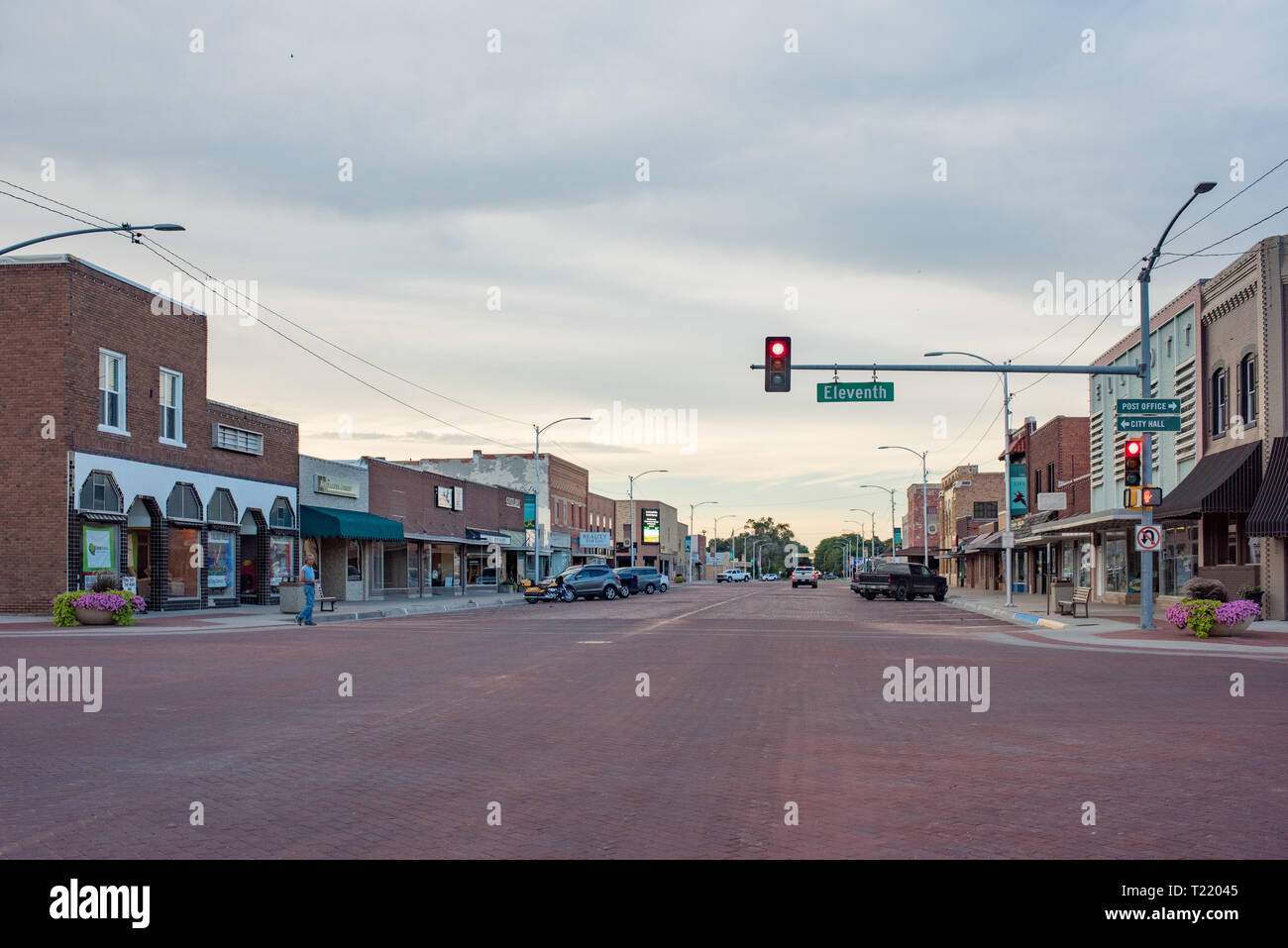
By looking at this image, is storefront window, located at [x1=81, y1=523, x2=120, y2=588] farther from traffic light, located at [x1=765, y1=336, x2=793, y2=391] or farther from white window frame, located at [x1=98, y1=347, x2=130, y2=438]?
traffic light, located at [x1=765, y1=336, x2=793, y2=391]

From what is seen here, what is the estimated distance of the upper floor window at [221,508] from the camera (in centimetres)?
3816

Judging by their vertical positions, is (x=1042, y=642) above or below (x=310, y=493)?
below

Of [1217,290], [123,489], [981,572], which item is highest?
[1217,290]

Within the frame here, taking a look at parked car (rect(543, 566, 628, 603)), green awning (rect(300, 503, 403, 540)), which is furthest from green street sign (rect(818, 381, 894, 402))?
parked car (rect(543, 566, 628, 603))

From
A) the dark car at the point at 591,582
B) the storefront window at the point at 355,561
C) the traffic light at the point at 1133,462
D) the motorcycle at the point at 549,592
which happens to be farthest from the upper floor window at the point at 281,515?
the traffic light at the point at 1133,462

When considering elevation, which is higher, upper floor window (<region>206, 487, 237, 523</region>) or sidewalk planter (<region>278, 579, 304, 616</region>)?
upper floor window (<region>206, 487, 237, 523</region>)

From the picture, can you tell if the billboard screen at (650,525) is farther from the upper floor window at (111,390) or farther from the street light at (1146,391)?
the street light at (1146,391)

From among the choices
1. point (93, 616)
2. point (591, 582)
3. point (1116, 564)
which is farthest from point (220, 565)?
point (1116, 564)

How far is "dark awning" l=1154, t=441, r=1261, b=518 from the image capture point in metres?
28.7

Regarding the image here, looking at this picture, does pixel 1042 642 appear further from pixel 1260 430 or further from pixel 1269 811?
pixel 1269 811

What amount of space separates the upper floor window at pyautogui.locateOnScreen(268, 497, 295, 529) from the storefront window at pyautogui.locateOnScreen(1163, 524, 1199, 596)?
107ft
